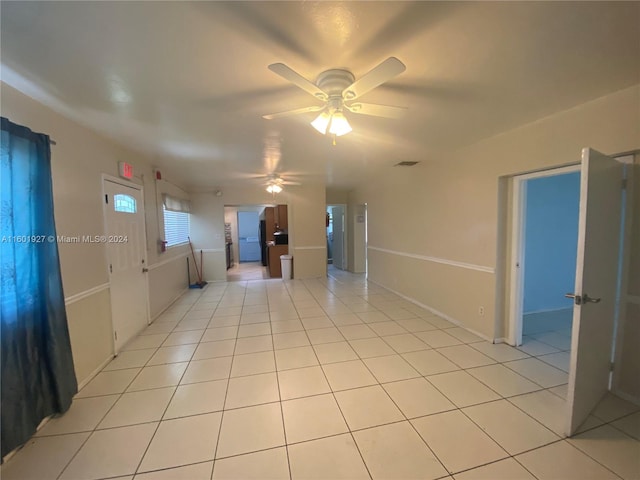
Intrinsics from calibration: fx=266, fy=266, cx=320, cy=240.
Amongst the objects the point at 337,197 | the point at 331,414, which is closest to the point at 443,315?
the point at 331,414

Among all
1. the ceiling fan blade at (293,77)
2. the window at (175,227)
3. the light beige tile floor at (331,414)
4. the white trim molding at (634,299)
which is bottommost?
the light beige tile floor at (331,414)

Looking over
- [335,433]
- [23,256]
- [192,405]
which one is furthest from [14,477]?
[335,433]

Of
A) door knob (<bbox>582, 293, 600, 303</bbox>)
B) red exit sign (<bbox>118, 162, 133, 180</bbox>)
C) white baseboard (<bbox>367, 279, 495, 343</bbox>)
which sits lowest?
white baseboard (<bbox>367, 279, 495, 343</bbox>)

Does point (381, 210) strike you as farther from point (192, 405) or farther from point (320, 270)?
point (192, 405)

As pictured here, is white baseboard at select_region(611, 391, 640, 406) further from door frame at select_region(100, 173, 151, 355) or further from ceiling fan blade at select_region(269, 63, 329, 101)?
door frame at select_region(100, 173, 151, 355)

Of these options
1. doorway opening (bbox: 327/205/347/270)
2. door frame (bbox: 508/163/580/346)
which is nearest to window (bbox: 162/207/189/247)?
doorway opening (bbox: 327/205/347/270)

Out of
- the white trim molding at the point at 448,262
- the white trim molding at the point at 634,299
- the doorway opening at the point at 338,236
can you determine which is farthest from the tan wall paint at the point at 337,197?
the white trim molding at the point at 634,299

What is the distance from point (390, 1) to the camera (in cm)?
114

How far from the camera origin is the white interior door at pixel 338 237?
7.99 meters

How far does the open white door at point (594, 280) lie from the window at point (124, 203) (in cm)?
417

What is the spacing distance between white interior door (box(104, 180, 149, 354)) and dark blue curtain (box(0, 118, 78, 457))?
3.15 ft

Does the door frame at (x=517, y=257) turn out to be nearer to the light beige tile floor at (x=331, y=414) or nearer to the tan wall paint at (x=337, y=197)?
the light beige tile floor at (x=331, y=414)

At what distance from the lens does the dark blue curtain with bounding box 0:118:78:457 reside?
1.60 m

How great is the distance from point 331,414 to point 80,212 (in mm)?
Answer: 2749
